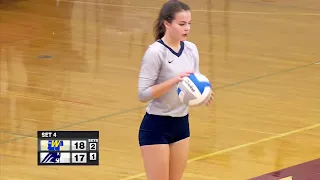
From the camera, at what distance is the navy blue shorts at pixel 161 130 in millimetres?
6680

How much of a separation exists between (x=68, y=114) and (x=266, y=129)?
9.18 ft

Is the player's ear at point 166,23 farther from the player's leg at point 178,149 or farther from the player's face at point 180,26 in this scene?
the player's leg at point 178,149

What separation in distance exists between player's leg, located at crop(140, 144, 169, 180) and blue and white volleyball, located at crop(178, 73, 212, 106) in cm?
43

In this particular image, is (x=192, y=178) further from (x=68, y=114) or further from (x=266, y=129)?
(x=68, y=114)

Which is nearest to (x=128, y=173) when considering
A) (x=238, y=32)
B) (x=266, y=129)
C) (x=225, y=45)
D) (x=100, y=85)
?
(x=266, y=129)

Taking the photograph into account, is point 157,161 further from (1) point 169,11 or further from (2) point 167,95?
(1) point 169,11

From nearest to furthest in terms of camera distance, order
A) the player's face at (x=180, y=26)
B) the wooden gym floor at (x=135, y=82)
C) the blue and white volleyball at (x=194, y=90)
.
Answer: the blue and white volleyball at (x=194, y=90) < the player's face at (x=180, y=26) < the wooden gym floor at (x=135, y=82)

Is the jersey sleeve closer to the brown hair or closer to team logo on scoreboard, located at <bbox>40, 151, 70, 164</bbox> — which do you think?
the brown hair

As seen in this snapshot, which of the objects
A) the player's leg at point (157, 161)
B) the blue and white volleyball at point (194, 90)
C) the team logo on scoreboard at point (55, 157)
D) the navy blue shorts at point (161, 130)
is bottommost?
the team logo on scoreboard at point (55, 157)

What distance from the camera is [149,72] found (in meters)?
6.58
